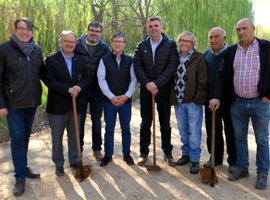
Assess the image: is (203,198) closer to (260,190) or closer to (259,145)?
(260,190)

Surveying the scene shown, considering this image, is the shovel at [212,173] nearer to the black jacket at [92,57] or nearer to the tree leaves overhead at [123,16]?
the black jacket at [92,57]

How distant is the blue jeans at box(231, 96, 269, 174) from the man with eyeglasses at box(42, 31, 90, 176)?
209 centimetres

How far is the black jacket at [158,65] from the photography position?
10.8 feet

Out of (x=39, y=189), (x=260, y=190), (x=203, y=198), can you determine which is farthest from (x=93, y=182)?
(x=260, y=190)

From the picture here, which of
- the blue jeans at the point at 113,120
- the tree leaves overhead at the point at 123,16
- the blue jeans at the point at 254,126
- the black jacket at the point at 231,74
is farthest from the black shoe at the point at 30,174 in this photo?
the tree leaves overhead at the point at 123,16

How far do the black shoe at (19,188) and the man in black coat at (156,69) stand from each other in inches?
63.6

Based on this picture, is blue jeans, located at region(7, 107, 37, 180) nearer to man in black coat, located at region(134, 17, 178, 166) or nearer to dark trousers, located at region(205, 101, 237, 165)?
man in black coat, located at region(134, 17, 178, 166)

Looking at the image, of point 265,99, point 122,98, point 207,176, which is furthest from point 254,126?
point 122,98

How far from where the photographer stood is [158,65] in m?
3.39

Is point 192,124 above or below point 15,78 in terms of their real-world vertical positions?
below

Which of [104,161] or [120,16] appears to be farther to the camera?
[120,16]

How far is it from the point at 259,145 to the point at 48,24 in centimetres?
690

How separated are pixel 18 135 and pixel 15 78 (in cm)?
70

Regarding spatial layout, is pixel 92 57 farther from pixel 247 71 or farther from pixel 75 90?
pixel 247 71
